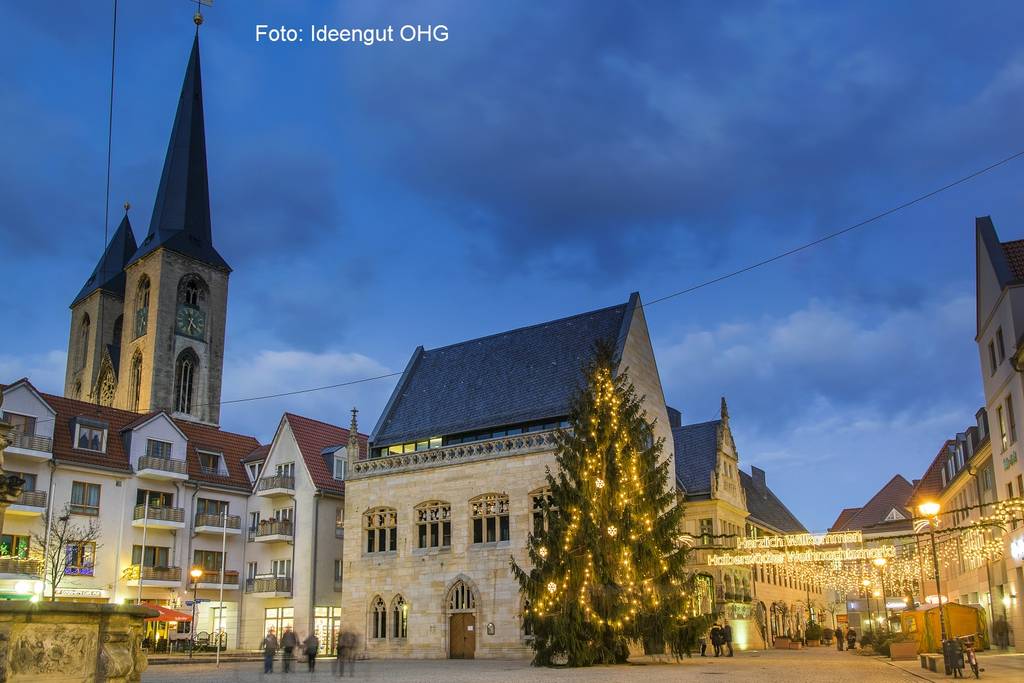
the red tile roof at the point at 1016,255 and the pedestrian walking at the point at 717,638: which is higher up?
the red tile roof at the point at 1016,255

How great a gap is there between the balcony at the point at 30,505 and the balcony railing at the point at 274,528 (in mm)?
10307

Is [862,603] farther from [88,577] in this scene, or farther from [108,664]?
[108,664]

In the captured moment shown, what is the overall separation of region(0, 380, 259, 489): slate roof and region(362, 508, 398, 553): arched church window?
400 inches

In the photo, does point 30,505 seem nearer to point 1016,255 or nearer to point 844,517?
point 1016,255

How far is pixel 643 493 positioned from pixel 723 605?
19872 millimetres

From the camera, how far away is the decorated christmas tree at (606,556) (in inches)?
1079

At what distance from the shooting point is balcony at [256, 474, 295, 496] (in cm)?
4694

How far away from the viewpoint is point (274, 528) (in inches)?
1829

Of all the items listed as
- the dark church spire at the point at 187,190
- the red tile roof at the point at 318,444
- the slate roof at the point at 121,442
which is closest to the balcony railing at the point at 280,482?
the red tile roof at the point at 318,444

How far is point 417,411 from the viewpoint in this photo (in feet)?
148

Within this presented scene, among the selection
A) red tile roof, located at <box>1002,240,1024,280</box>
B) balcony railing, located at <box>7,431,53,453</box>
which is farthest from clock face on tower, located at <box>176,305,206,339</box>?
red tile roof, located at <box>1002,240,1024,280</box>

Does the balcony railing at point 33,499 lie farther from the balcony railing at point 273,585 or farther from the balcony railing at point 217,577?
the balcony railing at point 273,585

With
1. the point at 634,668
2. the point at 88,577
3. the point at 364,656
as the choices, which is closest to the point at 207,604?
the point at 88,577

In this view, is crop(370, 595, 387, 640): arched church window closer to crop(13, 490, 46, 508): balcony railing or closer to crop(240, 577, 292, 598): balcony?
crop(240, 577, 292, 598): balcony
